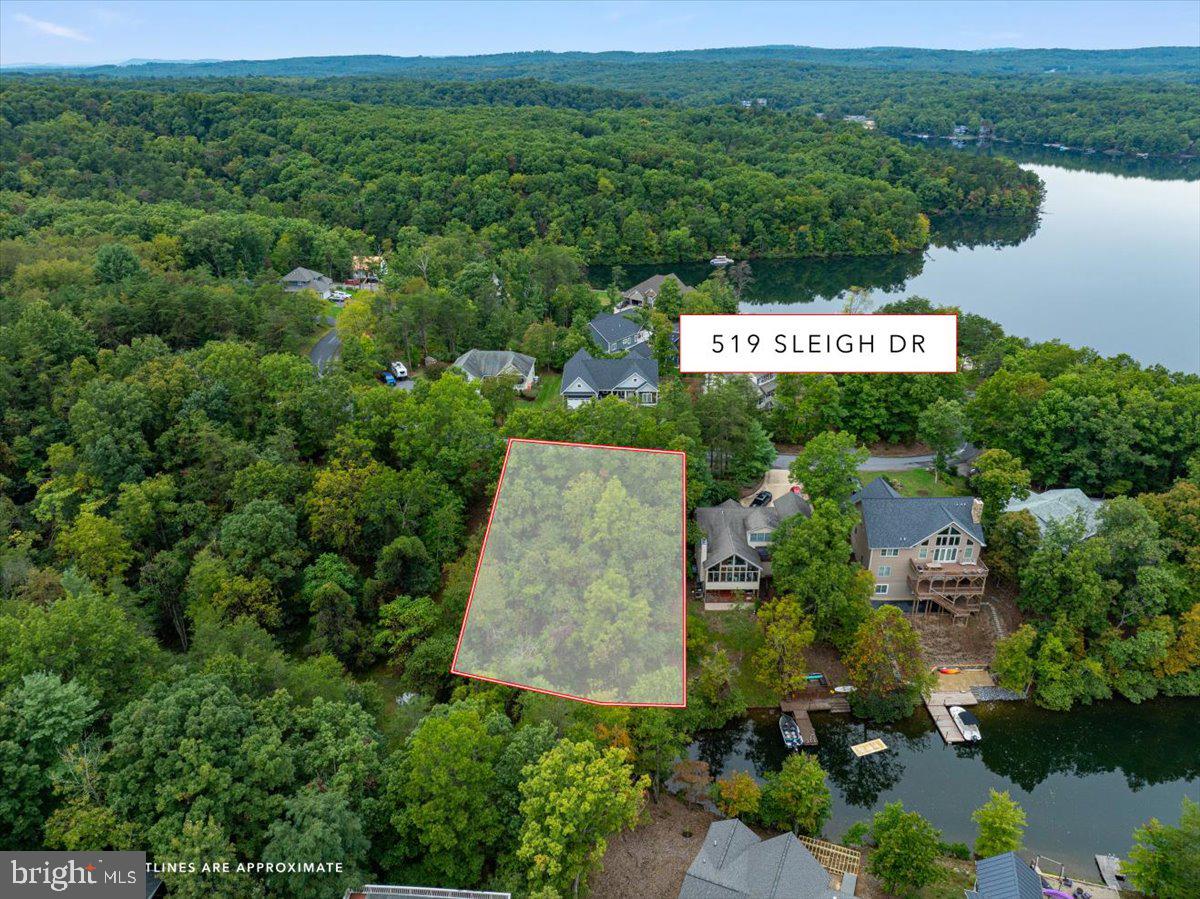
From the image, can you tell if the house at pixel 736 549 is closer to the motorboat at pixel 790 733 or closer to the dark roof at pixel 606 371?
the motorboat at pixel 790 733

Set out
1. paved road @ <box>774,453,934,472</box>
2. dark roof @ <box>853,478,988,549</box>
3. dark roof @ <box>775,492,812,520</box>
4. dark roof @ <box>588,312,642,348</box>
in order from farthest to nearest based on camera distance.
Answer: dark roof @ <box>588,312,642,348</box>
paved road @ <box>774,453,934,472</box>
dark roof @ <box>775,492,812,520</box>
dark roof @ <box>853,478,988,549</box>

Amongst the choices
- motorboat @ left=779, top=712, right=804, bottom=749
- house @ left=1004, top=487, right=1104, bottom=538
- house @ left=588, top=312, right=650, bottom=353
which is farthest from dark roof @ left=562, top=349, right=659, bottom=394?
motorboat @ left=779, top=712, right=804, bottom=749

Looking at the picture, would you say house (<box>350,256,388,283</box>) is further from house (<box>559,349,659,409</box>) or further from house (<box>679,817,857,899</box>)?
house (<box>679,817,857,899</box>)

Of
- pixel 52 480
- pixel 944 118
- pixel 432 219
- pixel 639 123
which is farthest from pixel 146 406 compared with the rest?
pixel 944 118

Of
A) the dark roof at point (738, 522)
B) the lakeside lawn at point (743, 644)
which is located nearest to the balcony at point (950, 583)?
the dark roof at point (738, 522)

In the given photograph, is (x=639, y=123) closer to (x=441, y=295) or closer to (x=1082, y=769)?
(x=441, y=295)

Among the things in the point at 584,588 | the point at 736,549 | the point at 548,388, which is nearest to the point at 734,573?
the point at 736,549
